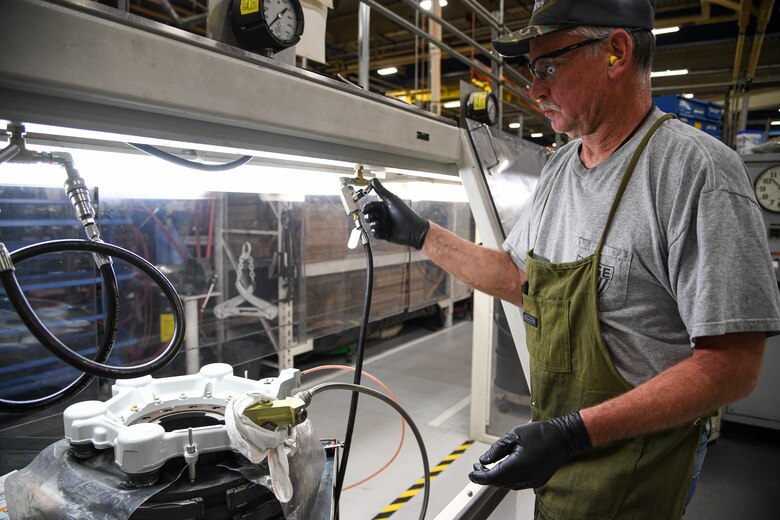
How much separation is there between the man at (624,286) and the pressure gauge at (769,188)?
2.70m

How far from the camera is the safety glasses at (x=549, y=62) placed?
93cm

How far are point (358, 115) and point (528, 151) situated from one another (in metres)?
1.41

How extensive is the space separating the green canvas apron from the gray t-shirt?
0.03m

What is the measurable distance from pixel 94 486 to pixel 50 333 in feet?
0.70

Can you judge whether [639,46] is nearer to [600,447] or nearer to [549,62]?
A: [549,62]

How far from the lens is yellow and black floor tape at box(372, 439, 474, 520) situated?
Result: 7.14 feet

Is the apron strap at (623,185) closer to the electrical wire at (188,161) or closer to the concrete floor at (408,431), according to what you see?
the electrical wire at (188,161)

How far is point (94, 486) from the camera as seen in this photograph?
637mm

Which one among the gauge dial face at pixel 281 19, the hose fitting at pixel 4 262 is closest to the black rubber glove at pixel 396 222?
the gauge dial face at pixel 281 19

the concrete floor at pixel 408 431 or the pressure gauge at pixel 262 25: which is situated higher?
the pressure gauge at pixel 262 25

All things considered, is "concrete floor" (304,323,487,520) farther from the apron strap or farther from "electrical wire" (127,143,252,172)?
"electrical wire" (127,143,252,172)

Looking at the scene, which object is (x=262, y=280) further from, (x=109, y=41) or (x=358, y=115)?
(x=109, y=41)

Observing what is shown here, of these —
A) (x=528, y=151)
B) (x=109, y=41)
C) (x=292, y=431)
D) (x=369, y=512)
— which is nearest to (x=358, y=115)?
(x=109, y=41)

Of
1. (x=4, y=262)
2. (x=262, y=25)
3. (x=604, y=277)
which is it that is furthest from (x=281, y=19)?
(x=604, y=277)
